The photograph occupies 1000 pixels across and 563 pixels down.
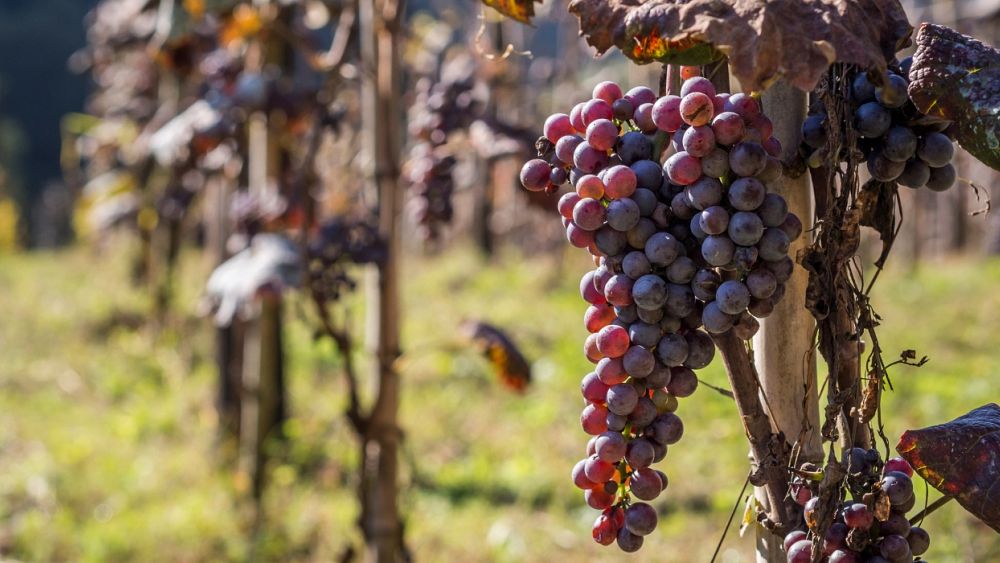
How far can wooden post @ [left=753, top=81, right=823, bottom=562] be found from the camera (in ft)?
3.01

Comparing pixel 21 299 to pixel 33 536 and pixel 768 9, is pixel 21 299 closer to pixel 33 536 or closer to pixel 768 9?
pixel 33 536

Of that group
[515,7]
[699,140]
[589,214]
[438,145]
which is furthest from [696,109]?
[438,145]

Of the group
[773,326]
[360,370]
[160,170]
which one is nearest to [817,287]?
[773,326]

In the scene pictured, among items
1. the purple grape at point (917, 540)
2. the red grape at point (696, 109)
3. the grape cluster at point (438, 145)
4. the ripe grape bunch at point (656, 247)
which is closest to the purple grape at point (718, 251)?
the ripe grape bunch at point (656, 247)

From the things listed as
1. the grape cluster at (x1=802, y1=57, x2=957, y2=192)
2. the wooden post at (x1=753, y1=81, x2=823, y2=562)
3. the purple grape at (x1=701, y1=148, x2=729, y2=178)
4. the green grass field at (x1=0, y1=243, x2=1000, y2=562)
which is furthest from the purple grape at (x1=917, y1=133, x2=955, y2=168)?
the green grass field at (x1=0, y1=243, x2=1000, y2=562)

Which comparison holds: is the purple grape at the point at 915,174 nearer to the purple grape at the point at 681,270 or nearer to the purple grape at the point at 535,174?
the purple grape at the point at 681,270

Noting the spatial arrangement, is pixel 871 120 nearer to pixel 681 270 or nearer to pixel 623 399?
pixel 681 270

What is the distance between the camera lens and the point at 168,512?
3850mm

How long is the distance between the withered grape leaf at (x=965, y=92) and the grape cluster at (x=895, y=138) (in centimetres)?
3

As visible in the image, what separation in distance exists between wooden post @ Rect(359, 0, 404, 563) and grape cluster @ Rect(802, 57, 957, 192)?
1.54m

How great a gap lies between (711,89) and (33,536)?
369 cm

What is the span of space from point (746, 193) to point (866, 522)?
33cm

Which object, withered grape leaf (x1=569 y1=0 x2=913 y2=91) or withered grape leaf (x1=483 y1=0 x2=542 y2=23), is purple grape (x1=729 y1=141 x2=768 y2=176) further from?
withered grape leaf (x1=483 y1=0 x2=542 y2=23)

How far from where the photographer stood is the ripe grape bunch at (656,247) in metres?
0.79
